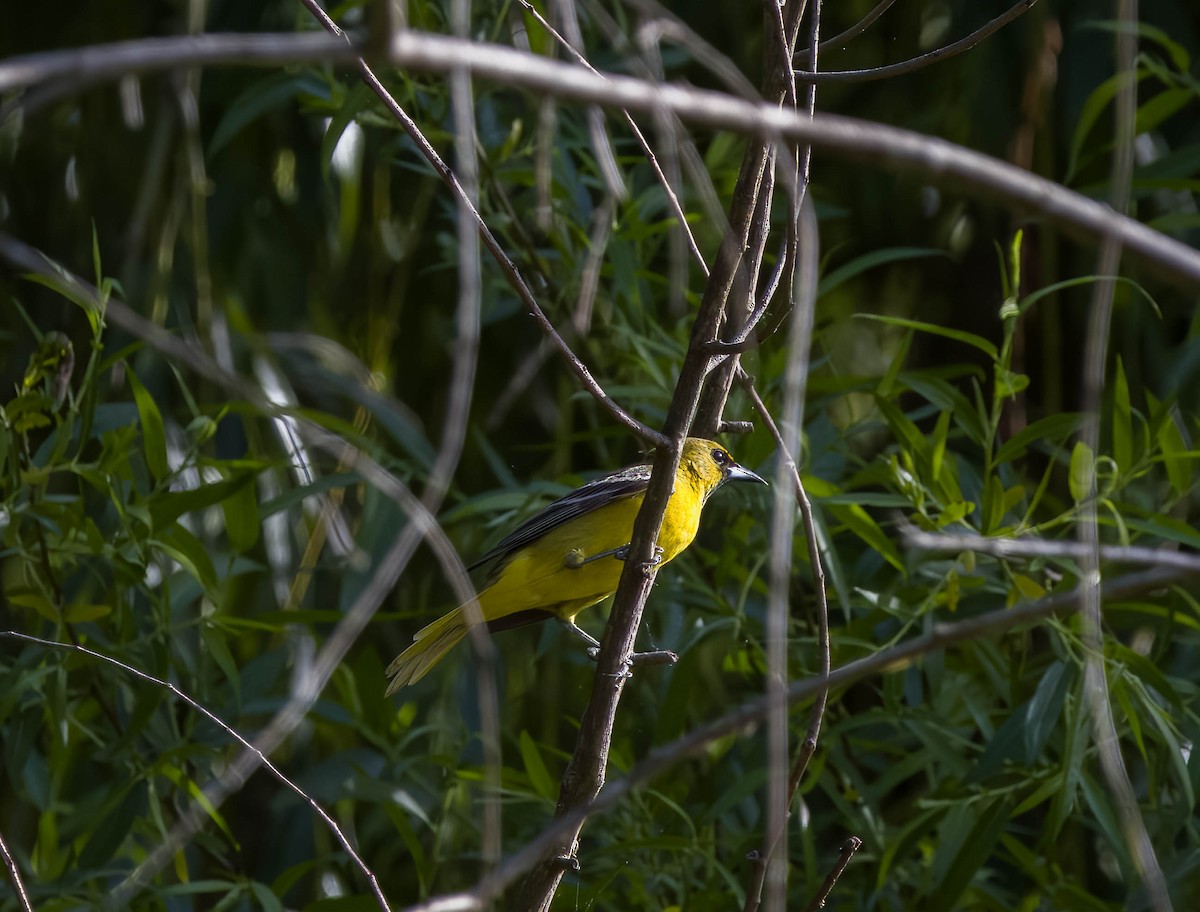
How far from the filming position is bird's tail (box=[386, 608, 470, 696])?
13.9 feet

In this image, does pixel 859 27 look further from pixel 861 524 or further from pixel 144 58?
pixel 144 58

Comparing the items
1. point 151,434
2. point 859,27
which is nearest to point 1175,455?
point 859,27

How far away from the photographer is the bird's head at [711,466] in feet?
14.4

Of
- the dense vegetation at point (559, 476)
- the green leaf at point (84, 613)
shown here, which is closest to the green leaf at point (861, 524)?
the dense vegetation at point (559, 476)

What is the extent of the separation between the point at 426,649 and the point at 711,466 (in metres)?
1.10

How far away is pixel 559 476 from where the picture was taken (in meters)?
4.82

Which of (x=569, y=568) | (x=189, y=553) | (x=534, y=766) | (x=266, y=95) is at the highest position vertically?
(x=266, y=95)

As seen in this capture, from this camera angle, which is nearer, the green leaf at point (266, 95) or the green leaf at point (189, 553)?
the green leaf at point (189, 553)

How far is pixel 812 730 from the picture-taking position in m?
2.33

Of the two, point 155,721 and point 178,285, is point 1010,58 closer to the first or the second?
point 178,285

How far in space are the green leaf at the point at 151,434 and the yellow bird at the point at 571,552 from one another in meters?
0.95

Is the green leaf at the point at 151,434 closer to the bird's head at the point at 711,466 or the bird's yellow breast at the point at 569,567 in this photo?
the bird's yellow breast at the point at 569,567

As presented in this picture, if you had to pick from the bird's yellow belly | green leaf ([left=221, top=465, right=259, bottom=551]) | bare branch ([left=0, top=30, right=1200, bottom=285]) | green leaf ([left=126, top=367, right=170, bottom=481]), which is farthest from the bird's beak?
bare branch ([left=0, top=30, right=1200, bottom=285])

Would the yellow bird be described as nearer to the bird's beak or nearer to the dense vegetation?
the bird's beak
